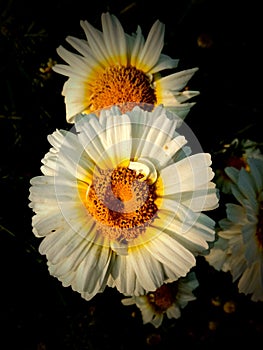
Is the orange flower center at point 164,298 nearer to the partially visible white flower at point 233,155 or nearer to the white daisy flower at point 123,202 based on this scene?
the partially visible white flower at point 233,155

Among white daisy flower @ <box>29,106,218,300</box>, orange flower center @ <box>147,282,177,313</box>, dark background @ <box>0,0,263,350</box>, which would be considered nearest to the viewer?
white daisy flower @ <box>29,106,218,300</box>

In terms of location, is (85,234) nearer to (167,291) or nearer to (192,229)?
(192,229)

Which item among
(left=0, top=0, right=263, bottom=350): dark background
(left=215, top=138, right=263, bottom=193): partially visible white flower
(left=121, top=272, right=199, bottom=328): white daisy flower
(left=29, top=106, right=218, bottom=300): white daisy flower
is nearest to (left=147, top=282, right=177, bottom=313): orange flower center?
(left=121, top=272, right=199, bottom=328): white daisy flower

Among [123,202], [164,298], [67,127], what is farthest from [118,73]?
[164,298]

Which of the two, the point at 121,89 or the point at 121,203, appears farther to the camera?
the point at 121,89

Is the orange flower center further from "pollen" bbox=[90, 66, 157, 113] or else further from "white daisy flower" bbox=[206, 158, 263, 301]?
"pollen" bbox=[90, 66, 157, 113]

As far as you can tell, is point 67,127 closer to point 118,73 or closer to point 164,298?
point 118,73

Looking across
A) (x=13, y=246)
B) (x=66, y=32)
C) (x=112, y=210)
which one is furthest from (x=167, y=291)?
(x=66, y=32)
